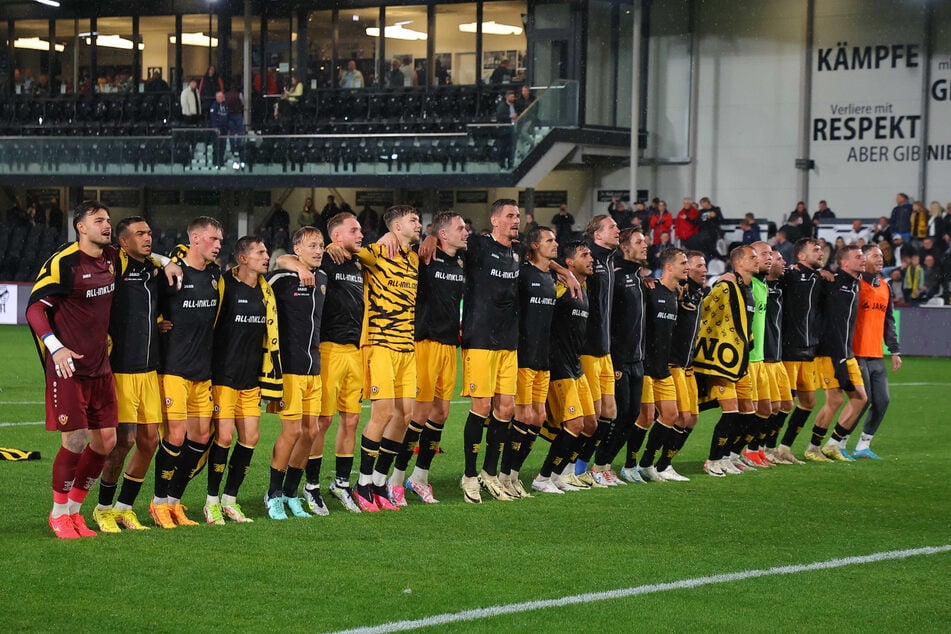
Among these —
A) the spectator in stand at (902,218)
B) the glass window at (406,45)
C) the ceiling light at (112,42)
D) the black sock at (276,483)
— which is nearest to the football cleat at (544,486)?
the black sock at (276,483)

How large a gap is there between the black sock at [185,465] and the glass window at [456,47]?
31.4 meters

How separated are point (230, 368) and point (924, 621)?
4948 mm

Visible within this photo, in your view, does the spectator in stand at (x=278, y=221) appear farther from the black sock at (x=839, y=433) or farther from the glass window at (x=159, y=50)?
the black sock at (x=839, y=433)

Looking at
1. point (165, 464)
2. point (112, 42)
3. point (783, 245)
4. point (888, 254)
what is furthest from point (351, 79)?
point (165, 464)

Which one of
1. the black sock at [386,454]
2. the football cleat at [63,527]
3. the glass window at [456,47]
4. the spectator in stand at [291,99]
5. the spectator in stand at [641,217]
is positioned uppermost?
the glass window at [456,47]

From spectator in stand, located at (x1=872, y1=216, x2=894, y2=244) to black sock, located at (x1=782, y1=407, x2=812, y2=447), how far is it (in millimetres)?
17256

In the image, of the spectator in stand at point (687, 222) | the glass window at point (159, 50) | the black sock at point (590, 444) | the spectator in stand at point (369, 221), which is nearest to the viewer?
the black sock at point (590, 444)

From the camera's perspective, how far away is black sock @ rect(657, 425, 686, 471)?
1274 cm

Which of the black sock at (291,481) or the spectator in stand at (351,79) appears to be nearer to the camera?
the black sock at (291,481)

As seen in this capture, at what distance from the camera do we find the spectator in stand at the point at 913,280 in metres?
29.2

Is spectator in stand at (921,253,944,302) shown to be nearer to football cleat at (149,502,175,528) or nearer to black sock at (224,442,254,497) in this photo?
black sock at (224,442,254,497)

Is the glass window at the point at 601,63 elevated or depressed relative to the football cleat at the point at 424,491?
elevated

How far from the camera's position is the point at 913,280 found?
29.3m

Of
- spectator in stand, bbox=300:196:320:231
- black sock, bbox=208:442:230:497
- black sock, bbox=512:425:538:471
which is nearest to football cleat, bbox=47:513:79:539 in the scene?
black sock, bbox=208:442:230:497
